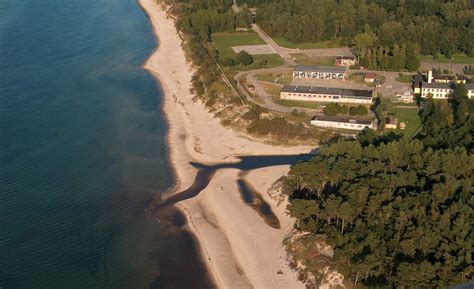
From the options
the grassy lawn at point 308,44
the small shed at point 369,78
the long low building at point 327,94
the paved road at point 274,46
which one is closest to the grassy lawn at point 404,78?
the small shed at point 369,78

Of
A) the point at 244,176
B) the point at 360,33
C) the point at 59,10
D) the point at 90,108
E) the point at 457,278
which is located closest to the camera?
the point at 457,278

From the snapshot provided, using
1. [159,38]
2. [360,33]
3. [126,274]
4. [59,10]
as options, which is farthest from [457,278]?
[59,10]

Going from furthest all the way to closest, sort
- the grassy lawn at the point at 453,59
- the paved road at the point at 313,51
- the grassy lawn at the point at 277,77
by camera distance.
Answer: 1. the paved road at the point at 313,51
2. the grassy lawn at the point at 453,59
3. the grassy lawn at the point at 277,77

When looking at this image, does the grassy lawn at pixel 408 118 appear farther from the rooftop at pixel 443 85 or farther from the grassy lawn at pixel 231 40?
the grassy lawn at pixel 231 40

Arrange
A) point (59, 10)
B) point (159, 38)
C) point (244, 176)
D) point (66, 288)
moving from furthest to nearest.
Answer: point (59, 10)
point (159, 38)
point (244, 176)
point (66, 288)

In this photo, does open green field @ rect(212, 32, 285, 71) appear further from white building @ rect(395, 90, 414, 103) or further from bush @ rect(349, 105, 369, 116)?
white building @ rect(395, 90, 414, 103)

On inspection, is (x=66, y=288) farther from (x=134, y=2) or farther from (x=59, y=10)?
(x=134, y=2)

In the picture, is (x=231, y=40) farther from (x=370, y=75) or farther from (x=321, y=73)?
(x=370, y=75)
